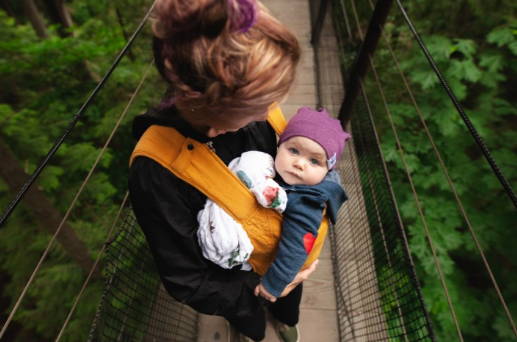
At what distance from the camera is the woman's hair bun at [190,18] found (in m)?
0.49

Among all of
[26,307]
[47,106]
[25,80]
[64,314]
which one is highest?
[25,80]

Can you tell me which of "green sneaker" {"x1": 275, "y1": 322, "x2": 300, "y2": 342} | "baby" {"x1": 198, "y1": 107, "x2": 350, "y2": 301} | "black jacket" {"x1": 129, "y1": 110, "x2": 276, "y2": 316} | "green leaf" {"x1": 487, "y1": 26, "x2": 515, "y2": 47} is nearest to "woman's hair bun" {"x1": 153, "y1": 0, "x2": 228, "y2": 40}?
"black jacket" {"x1": 129, "y1": 110, "x2": 276, "y2": 316}

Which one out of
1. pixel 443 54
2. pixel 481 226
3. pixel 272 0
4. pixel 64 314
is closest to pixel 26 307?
pixel 64 314

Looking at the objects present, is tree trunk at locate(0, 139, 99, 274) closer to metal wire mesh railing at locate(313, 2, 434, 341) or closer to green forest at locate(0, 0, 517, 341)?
green forest at locate(0, 0, 517, 341)

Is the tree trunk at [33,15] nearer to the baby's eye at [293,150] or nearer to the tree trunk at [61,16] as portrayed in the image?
the tree trunk at [61,16]

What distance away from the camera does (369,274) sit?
1483mm

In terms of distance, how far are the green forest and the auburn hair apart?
1.64 m

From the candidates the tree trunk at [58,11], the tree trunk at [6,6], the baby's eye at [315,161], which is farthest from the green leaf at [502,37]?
the tree trunk at [6,6]

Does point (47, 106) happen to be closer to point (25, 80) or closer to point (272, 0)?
point (25, 80)

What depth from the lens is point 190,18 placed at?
0.50 metres

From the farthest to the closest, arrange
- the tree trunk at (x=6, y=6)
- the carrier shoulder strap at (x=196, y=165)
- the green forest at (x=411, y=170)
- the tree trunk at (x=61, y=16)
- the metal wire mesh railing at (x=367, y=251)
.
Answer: the tree trunk at (x=6, y=6) → the tree trunk at (x=61, y=16) → the green forest at (x=411, y=170) → the metal wire mesh railing at (x=367, y=251) → the carrier shoulder strap at (x=196, y=165)

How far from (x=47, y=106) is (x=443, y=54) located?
10.7ft

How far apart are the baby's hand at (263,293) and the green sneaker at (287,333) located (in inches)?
25.6

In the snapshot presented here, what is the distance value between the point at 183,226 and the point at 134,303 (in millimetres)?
642
